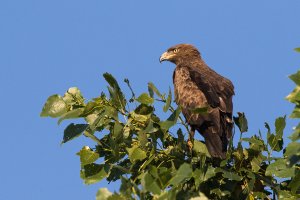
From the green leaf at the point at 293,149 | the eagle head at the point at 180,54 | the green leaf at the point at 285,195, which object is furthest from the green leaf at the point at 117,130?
the eagle head at the point at 180,54

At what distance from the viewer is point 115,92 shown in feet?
20.6

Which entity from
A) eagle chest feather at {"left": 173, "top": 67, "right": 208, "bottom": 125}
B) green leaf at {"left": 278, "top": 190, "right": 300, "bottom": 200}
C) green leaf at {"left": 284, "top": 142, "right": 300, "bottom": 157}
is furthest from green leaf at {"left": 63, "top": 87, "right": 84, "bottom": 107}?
eagle chest feather at {"left": 173, "top": 67, "right": 208, "bottom": 125}

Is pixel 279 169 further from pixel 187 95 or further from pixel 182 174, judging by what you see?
pixel 187 95

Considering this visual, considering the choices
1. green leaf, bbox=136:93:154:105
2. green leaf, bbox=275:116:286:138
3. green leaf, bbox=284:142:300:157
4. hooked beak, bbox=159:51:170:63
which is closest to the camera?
green leaf, bbox=284:142:300:157

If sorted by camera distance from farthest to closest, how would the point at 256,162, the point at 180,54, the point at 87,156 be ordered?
1. the point at 180,54
2. the point at 256,162
3. the point at 87,156

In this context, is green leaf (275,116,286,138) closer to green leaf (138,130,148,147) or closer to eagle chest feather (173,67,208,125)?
green leaf (138,130,148,147)

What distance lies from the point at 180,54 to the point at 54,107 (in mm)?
7025

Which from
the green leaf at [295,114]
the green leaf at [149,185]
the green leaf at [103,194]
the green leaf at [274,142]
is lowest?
the green leaf at [149,185]

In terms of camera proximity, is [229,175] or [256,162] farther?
[256,162]

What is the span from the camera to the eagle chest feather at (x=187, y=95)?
9716mm

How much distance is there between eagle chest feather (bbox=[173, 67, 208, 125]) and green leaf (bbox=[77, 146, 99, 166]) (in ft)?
10.2

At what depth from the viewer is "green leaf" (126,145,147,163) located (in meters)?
6.24

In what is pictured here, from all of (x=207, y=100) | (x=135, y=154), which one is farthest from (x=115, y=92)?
(x=207, y=100)

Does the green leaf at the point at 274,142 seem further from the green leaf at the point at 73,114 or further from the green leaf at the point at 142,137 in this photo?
the green leaf at the point at 73,114
